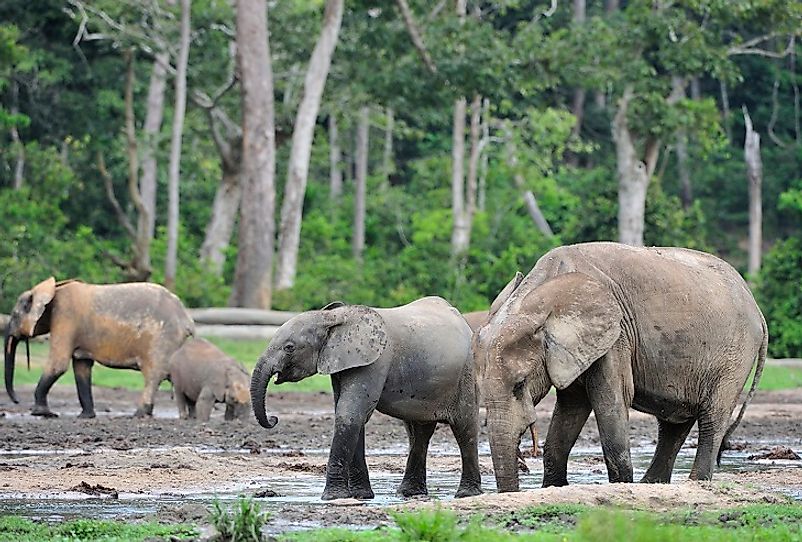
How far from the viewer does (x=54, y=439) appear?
59.2 ft

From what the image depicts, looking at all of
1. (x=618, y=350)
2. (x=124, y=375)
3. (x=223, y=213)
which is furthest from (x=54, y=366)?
(x=223, y=213)

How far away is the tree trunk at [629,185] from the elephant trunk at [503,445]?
94.6ft

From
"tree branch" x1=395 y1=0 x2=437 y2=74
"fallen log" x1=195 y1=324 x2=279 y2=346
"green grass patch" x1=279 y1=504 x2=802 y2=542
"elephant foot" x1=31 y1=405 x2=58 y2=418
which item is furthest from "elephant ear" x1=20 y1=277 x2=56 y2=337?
"tree branch" x1=395 y1=0 x2=437 y2=74

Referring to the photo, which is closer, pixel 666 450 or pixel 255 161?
pixel 666 450

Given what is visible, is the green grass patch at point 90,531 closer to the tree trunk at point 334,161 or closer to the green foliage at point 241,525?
the green foliage at point 241,525

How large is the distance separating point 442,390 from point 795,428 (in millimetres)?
10216

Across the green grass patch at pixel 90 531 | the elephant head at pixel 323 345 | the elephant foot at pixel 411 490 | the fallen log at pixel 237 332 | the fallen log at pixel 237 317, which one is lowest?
the fallen log at pixel 237 332

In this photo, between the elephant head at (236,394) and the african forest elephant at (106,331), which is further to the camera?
the african forest elephant at (106,331)

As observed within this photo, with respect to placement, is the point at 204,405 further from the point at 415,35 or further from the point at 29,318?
the point at 415,35

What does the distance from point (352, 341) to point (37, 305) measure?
10.4 meters

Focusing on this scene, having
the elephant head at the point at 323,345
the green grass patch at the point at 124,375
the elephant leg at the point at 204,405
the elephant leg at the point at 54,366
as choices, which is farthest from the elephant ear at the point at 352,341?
the green grass patch at the point at 124,375

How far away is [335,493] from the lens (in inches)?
480

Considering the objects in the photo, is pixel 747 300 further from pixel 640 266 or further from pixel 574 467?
pixel 574 467

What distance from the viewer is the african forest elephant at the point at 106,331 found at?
71.2ft
